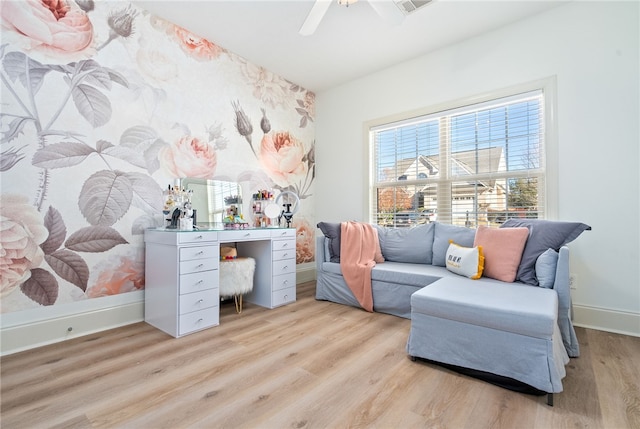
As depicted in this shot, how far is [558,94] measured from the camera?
2479 millimetres

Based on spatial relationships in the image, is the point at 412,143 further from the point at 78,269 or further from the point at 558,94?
the point at 78,269

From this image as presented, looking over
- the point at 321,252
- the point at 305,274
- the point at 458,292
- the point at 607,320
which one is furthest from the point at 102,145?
the point at 607,320

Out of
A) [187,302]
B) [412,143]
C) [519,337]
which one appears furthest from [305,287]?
[519,337]

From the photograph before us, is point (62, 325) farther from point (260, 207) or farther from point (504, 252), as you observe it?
point (504, 252)

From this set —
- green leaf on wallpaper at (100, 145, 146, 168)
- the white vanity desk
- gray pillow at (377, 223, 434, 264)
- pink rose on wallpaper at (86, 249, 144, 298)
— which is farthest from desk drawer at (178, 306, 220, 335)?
gray pillow at (377, 223, 434, 264)

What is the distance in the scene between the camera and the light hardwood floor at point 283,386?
1277 mm

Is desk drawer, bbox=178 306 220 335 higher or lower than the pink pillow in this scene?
lower

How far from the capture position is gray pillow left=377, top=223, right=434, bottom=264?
292 centimetres

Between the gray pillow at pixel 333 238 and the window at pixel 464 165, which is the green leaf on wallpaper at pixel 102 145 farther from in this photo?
the window at pixel 464 165

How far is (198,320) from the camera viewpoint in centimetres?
226

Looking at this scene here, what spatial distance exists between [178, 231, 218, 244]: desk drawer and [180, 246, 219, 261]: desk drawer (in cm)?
5

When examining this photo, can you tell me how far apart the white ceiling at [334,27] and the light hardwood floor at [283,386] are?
2.59 m

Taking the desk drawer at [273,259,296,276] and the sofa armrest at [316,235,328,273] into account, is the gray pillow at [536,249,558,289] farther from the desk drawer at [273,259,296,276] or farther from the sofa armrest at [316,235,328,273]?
the desk drawer at [273,259,296,276]

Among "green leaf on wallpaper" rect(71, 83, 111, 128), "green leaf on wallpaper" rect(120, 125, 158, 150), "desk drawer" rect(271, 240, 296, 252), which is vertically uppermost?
"green leaf on wallpaper" rect(71, 83, 111, 128)
